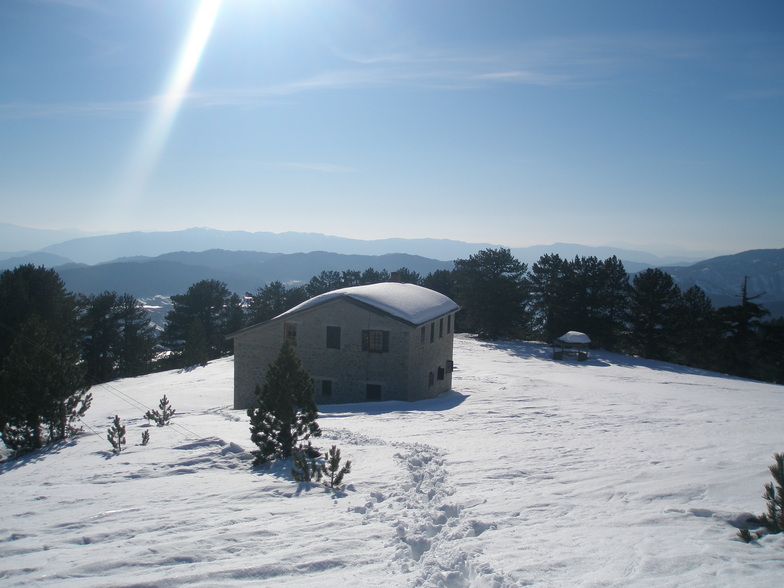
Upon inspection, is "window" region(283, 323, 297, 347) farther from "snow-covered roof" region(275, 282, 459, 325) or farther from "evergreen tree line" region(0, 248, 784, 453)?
"evergreen tree line" region(0, 248, 784, 453)

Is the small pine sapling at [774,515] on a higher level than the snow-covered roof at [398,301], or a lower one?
lower

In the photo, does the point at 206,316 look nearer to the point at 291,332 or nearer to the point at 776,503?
the point at 291,332

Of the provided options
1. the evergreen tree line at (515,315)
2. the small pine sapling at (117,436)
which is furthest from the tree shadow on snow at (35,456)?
the evergreen tree line at (515,315)

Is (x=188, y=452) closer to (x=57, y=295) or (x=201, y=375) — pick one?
(x=201, y=375)

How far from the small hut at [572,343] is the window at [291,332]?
2544cm

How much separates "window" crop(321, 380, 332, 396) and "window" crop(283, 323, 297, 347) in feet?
8.04

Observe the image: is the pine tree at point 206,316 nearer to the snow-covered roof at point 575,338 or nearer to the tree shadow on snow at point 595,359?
the tree shadow on snow at point 595,359

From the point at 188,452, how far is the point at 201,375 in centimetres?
2623

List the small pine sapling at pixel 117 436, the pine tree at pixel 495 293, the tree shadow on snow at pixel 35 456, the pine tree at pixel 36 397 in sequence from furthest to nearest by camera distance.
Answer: the pine tree at pixel 495 293 < the pine tree at pixel 36 397 < the small pine sapling at pixel 117 436 < the tree shadow on snow at pixel 35 456

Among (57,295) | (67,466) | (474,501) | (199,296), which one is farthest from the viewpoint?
(199,296)

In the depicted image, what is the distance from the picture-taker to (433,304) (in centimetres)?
2748

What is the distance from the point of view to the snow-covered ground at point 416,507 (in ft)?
18.4

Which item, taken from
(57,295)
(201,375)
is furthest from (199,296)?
(201,375)

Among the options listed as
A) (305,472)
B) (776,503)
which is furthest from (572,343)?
(305,472)
